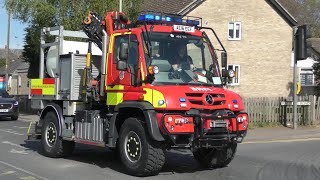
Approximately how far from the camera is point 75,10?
2283 centimetres

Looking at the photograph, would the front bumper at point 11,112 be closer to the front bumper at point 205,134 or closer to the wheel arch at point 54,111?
the wheel arch at point 54,111

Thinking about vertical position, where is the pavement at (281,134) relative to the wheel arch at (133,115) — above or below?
below

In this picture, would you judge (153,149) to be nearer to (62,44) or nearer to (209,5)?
(62,44)

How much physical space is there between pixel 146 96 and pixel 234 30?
23959 millimetres

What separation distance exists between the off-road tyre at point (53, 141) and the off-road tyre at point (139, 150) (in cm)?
247

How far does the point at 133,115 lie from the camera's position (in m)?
9.17

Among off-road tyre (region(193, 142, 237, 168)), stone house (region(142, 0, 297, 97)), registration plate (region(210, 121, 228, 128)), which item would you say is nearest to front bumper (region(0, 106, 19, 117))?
stone house (region(142, 0, 297, 97))

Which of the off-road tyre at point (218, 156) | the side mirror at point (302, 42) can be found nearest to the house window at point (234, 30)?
the side mirror at point (302, 42)

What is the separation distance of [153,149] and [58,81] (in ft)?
12.4

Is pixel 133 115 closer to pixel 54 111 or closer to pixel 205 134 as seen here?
pixel 205 134

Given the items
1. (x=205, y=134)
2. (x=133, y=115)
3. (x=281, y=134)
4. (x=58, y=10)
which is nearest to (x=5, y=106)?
(x=58, y=10)

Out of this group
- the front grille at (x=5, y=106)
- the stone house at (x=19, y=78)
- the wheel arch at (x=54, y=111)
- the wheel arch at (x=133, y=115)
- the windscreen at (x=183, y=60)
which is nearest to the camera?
the wheel arch at (x=133, y=115)

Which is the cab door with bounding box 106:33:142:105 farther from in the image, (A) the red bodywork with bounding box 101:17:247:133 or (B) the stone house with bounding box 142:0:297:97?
(B) the stone house with bounding box 142:0:297:97

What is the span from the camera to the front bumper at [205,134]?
Answer: 8367 mm
